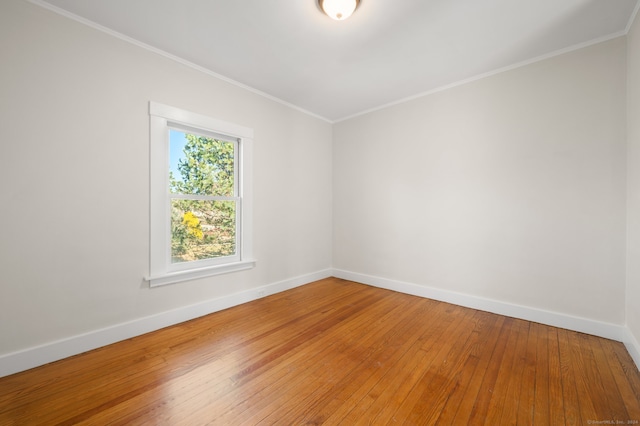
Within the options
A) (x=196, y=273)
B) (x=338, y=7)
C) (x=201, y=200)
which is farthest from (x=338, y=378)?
(x=338, y=7)

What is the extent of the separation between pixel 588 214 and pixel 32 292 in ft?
16.0

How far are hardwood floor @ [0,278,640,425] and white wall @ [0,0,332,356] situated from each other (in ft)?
1.30

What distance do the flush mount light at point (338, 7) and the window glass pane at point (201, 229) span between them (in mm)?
2279

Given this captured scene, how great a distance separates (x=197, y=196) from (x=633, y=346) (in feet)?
13.9

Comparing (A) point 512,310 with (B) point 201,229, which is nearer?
(A) point 512,310

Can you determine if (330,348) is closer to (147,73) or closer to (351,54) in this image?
(351,54)

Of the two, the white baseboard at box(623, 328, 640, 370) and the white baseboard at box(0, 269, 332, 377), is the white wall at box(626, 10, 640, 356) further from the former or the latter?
the white baseboard at box(0, 269, 332, 377)

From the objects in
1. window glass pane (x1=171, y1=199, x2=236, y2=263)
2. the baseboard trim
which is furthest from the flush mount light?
the baseboard trim

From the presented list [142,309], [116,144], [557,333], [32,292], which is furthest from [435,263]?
[32,292]

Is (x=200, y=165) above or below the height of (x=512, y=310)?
above

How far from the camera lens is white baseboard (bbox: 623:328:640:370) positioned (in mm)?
1928

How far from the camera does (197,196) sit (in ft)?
9.43

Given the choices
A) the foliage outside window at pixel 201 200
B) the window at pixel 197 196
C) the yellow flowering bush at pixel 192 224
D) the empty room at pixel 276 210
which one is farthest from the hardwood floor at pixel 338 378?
the yellow flowering bush at pixel 192 224

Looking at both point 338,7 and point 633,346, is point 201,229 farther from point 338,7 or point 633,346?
point 633,346
